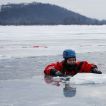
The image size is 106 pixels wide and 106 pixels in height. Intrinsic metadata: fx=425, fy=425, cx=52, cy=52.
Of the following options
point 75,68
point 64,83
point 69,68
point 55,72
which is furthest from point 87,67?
point 64,83

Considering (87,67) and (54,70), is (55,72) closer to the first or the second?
(54,70)

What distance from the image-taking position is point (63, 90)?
Result: 22.5ft

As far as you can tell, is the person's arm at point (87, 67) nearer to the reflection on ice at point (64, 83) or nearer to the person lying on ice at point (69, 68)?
the person lying on ice at point (69, 68)

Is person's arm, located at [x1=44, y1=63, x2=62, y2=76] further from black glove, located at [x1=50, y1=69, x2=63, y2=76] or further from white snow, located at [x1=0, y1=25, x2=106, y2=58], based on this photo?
white snow, located at [x1=0, y1=25, x2=106, y2=58]

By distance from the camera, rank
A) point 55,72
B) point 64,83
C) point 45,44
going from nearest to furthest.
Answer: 1. point 64,83
2. point 55,72
3. point 45,44

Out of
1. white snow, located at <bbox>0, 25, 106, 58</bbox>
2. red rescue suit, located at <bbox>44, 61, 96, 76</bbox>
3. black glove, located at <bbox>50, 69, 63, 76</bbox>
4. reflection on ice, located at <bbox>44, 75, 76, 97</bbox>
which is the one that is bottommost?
white snow, located at <bbox>0, 25, 106, 58</bbox>

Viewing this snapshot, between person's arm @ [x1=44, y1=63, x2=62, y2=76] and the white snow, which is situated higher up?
person's arm @ [x1=44, y1=63, x2=62, y2=76]

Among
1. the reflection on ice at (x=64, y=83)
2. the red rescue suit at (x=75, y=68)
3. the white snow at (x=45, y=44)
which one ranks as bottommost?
the white snow at (x=45, y=44)

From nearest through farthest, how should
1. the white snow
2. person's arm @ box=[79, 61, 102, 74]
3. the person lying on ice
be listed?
the person lying on ice, person's arm @ box=[79, 61, 102, 74], the white snow

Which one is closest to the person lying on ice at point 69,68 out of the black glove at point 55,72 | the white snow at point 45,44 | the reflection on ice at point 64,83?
the black glove at point 55,72

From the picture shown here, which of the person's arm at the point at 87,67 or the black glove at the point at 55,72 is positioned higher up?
the person's arm at the point at 87,67

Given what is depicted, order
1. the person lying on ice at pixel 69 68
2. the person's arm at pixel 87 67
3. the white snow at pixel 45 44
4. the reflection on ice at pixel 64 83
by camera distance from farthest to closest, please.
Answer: the white snow at pixel 45 44, the person's arm at pixel 87 67, the person lying on ice at pixel 69 68, the reflection on ice at pixel 64 83

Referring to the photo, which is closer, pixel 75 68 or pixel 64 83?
pixel 64 83

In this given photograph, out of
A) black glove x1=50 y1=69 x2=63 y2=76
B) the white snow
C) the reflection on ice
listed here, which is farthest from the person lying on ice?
the white snow
